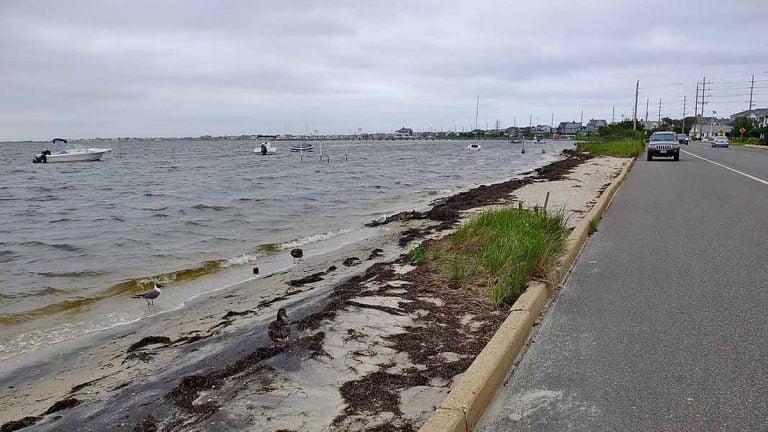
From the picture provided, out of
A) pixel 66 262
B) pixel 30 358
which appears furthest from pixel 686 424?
pixel 66 262

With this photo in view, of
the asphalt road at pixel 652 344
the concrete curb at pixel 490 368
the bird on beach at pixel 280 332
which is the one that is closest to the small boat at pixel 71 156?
the asphalt road at pixel 652 344

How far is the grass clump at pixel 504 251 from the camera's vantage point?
612cm

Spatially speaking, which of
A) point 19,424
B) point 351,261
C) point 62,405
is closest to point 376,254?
point 351,261

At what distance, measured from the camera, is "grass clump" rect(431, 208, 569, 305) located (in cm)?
612

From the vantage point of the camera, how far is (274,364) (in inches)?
177

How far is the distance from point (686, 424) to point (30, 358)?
6.76 metres

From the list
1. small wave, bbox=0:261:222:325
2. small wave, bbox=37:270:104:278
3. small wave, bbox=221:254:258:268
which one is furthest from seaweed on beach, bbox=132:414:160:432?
small wave, bbox=37:270:104:278

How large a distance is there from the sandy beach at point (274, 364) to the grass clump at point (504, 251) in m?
0.29

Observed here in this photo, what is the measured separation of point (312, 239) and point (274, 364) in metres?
9.53

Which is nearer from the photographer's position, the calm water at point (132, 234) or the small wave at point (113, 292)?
the small wave at point (113, 292)

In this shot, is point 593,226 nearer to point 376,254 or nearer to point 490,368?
point 376,254

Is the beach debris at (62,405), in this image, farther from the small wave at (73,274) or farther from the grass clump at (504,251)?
the small wave at (73,274)

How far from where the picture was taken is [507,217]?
28.7ft

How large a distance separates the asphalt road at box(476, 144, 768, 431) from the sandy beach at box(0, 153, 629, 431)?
2.07ft
